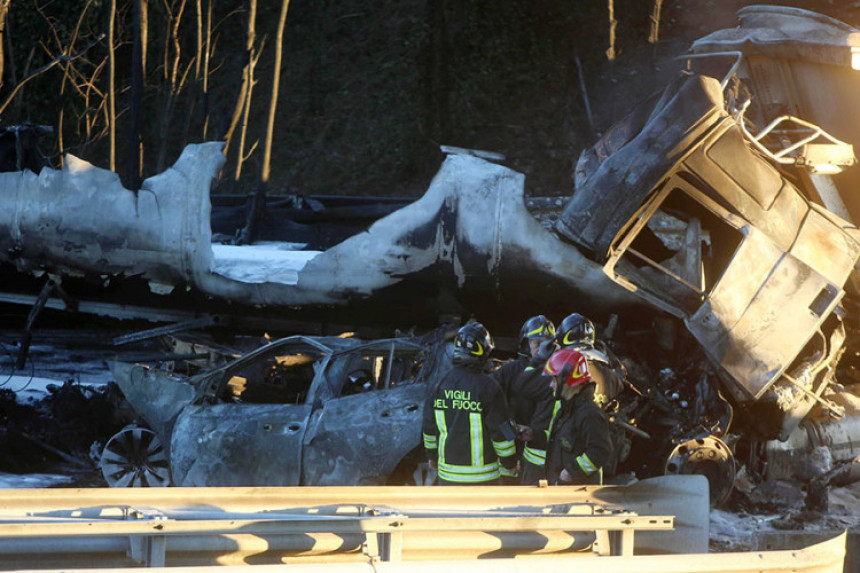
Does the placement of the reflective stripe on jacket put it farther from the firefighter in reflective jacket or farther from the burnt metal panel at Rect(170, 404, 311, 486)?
the burnt metal panel at Rect(170, 404, 311, 486)

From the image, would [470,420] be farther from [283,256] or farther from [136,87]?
[136,87]

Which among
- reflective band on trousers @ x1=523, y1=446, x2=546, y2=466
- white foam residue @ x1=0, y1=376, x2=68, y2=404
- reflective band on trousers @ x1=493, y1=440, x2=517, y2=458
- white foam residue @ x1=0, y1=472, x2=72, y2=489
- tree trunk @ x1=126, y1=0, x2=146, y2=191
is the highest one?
tree trunk @ x1=126, y1=0, x2=146, y2=191

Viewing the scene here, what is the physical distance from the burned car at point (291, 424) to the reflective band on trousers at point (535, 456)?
2.67 feet

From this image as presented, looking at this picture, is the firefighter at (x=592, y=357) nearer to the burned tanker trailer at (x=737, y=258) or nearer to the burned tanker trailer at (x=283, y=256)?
the burned tanker trailer at (x=737, y=258)

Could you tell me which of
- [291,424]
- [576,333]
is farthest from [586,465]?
[291,424]

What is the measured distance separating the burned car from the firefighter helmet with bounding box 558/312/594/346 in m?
0.82

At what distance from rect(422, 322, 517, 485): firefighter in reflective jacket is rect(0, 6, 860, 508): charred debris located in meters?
0.87

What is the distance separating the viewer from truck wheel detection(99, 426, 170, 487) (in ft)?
29.4

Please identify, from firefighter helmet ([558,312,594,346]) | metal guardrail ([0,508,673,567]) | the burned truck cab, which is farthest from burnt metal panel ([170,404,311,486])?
metal guardrail ([0,508,673,567])

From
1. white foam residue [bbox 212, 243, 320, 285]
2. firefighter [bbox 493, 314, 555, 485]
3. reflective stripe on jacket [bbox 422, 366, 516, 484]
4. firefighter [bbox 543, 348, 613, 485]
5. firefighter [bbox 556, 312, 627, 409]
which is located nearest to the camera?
firefighter [bbox 543, 348, 613, 485]

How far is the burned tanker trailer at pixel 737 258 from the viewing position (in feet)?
28.7

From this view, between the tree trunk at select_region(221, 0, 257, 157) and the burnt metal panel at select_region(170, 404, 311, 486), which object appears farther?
the tree trunk at select_region(221, 0, 257, 157)

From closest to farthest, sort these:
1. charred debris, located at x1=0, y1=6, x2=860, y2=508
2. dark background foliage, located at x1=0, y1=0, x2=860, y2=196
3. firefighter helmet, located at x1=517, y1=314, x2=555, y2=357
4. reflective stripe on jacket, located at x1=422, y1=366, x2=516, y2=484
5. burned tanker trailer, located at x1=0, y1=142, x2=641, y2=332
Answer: reflective stripe on jacket, located at x1=422, y1=366, x2=516, y2=484, firefighter helmet, located at x1=517, y1=314, x2=555, y2=357, charred debris, located at x1=0, y1=6, x2=860, y2=508, burned tanker trailer, located at x1=0, y1=142, x2=641, y2=332, dark background foliage, located at x1=0, y1=0, x2=860, y2=196

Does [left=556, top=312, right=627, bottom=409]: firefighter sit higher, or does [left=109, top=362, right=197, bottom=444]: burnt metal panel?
[left=556, top=312, right=627, bottom=409]: firefighter
